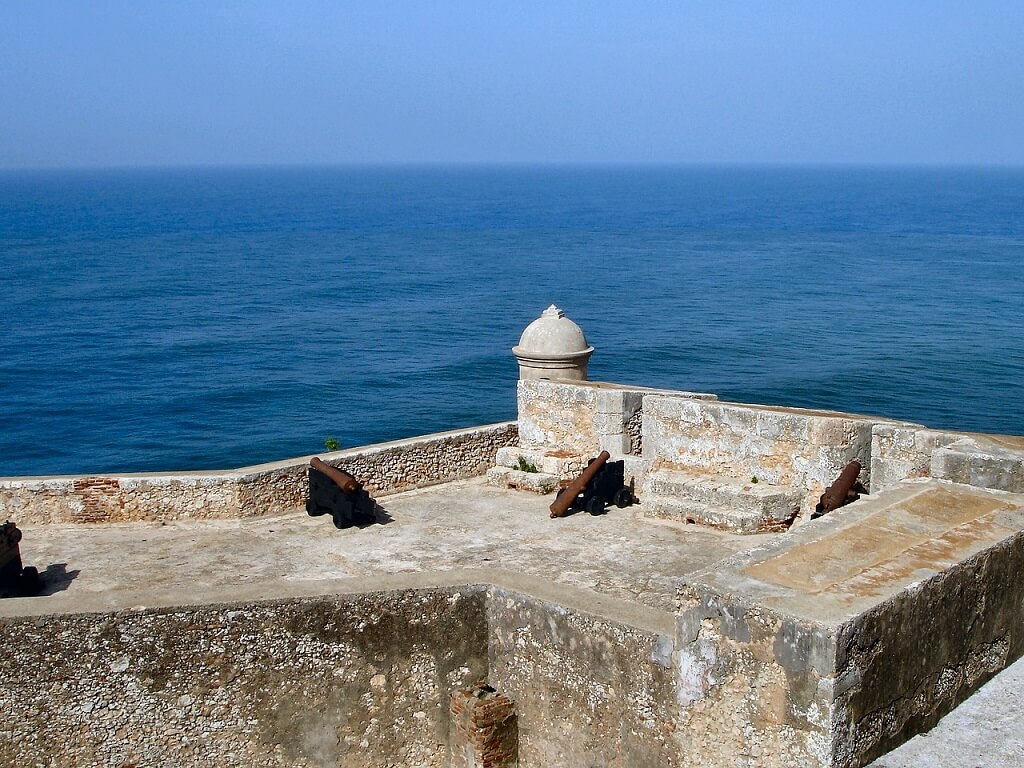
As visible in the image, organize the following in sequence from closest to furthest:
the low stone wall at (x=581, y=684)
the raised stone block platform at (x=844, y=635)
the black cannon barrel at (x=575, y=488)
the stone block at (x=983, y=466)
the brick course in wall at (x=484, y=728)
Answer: the raised stone block platform at (x=844, y=635) → the low stone wall at (x=581, y=684) → the brick course in wall at (x=484, y=728) → the stone block at (x=983, y=466) → the black cannon barrel at (x=575, y=488)

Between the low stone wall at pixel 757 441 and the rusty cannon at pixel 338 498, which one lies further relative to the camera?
the rusty cannon at pixel 338 498

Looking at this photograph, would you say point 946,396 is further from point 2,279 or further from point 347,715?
point 2,279

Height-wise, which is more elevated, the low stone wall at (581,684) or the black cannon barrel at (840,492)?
the black cannon barrel at (840,492)

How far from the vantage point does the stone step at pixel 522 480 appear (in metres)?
13.1

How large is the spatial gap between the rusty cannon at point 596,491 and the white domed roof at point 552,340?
224 cm

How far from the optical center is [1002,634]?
7465mm

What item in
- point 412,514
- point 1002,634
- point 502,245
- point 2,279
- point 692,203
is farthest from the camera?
point 692,203

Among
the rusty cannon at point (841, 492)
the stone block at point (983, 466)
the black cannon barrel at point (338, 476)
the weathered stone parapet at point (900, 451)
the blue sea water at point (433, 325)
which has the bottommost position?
the blue sea water at point (433, 325)

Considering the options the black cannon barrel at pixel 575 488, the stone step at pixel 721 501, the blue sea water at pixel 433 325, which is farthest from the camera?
the blue sea water at pixel 433 325

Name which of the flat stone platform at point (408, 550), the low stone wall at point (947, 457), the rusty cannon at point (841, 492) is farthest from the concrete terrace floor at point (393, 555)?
the low stone wall at point (947, 457)

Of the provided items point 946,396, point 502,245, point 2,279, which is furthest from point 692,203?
point 946,396

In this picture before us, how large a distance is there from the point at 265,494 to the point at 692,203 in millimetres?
140246

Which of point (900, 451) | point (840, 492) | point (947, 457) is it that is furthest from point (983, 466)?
point (900, 451)

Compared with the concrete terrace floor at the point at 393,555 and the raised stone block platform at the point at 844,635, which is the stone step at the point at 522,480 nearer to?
the concrete terrace floor at the point at 393,555
